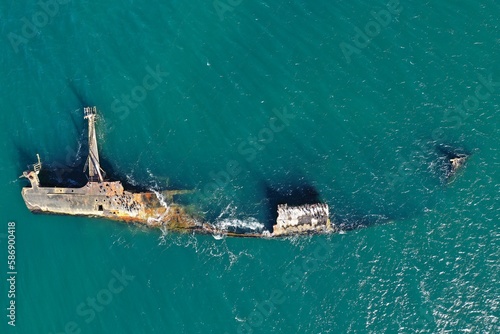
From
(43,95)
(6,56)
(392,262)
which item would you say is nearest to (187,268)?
(392,262)

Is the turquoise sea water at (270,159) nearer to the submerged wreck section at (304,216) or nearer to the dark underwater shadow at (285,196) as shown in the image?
the dark underwater shadow at (285,196)

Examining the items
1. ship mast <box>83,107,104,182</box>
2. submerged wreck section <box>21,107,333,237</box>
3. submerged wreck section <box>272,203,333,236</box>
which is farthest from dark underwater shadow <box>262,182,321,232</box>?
ship mast <box>83,107,104,182</box>

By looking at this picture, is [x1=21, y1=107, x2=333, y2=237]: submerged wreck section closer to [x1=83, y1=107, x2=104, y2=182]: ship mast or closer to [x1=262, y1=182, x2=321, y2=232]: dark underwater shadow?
[x1=83, y1=107, x2=104, y2=182]: ship mast

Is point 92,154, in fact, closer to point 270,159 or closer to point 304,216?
point 270,159

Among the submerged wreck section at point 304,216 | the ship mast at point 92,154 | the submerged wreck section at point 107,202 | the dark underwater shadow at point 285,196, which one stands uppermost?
the ship mast at point 92,154

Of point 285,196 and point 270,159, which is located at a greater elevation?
point 270,159

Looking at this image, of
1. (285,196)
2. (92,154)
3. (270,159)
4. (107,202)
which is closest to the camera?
(285,196)

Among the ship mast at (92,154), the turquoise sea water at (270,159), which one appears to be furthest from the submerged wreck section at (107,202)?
the turquoise sea water at (270,159)

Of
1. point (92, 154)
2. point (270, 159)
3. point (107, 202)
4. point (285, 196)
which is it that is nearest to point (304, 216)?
point (285, 196)
